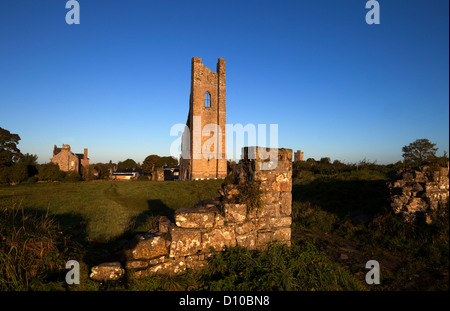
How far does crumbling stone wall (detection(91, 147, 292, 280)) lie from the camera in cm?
397

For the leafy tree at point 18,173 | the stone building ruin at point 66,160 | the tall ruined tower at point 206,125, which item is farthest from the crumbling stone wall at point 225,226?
the stone building ruin at point 66,160

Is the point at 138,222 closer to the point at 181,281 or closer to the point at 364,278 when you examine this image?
the point at 181,281

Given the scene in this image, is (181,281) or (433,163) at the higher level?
(433,163)

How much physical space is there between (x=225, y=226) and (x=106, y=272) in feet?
7.59

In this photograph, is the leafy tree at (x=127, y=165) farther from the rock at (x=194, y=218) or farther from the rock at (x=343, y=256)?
the rock at (x=343, y=256)

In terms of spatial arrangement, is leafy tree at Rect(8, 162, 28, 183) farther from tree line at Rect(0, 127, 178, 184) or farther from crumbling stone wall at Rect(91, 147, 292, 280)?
crumbling stone wall at Rect(91, 147, 292, 280)

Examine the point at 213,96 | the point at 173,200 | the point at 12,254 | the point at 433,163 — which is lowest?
the point at 173,200

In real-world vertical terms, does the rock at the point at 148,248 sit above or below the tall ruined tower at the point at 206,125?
below

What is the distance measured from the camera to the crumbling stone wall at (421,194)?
6.51m

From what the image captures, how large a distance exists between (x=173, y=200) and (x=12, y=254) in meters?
9.92

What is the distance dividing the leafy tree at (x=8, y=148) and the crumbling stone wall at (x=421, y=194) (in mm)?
40183

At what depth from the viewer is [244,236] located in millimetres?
4676
